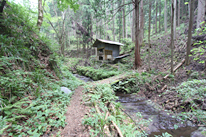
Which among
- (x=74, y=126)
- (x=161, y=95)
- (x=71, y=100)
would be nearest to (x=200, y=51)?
(x=161, y=95)

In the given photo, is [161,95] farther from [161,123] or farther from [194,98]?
[161,123]

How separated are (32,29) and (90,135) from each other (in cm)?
630

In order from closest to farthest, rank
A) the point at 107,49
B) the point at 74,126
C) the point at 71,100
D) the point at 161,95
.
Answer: the point at 74,126, the point at 71,100, the point at 161,95, the point at 107,49

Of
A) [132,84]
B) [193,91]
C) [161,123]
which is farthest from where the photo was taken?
[132,84]

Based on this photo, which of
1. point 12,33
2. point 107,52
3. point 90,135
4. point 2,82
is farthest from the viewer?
point 107,52

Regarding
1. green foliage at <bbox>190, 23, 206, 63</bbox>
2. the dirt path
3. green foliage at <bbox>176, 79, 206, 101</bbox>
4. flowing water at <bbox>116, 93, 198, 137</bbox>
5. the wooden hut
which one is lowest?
flowing water at <bbox>116, 93, 198, 137</bbox>

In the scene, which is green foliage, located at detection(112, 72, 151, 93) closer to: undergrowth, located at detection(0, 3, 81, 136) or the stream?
the stream

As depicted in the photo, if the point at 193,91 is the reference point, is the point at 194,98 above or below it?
below

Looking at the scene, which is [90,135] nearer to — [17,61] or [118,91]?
[17,61]

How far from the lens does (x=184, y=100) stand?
4.70 m

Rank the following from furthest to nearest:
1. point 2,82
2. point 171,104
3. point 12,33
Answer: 1. point 171,104
2. point 12,33
3. point 2,82

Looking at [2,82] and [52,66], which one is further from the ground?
[52,66]

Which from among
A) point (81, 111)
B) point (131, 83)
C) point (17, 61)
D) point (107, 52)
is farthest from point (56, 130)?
point (107, 52)

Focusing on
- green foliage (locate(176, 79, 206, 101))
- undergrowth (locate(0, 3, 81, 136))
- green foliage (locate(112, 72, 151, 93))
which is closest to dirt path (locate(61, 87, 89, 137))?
undergrowth (locate(0, 3, 81, 136))
